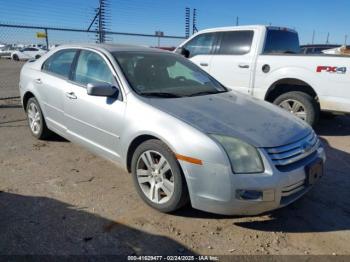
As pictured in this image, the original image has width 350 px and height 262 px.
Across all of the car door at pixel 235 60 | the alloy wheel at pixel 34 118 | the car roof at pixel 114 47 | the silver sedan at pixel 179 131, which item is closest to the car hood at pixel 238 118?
the silver sedan at pixel 179 131

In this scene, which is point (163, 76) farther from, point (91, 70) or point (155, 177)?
point (155, 177)

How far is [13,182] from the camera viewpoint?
401 centimetres

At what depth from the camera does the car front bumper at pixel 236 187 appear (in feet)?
9.39

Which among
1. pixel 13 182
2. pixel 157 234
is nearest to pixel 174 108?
pixel 157 234

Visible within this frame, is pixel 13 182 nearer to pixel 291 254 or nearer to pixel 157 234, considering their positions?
pixel 157 234

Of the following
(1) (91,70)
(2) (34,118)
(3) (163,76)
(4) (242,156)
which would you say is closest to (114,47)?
(1) (91,70)

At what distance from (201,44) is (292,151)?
493 cm

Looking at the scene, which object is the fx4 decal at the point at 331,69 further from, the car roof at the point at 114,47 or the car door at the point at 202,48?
the car roof at the point at 114,47

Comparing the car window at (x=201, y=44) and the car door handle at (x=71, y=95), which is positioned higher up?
the car window at (x=201, y=44)

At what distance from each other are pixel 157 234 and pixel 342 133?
16.1ft

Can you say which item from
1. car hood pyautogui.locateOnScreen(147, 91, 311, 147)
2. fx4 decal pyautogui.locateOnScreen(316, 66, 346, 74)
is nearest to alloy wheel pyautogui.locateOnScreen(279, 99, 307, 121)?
fx4 decal pyautogui.locateOnScreen(316, 66, 346, 74)

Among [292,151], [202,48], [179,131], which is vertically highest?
[202,48]

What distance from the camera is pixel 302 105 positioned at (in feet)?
20.2

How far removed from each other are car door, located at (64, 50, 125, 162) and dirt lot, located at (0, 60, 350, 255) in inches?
17.7
